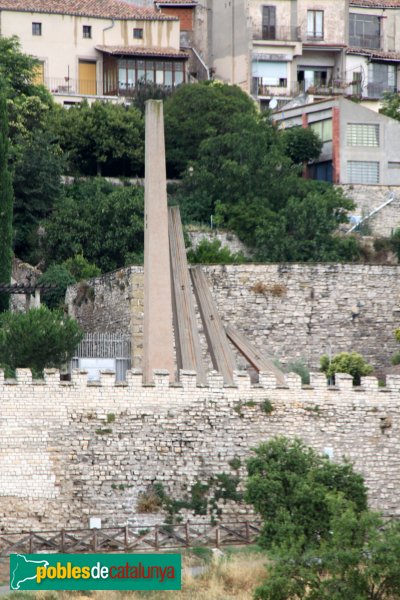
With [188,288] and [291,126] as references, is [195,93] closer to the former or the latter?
[291,126]

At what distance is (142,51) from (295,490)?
129 feet

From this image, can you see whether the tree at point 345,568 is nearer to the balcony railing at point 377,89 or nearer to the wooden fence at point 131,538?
the wooden fence at point 131,538

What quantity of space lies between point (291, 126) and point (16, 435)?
102 feet

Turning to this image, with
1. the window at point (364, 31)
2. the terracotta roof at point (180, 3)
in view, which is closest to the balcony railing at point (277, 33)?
the window at point (364, 31)

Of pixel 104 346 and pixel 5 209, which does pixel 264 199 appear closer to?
pixel 5 209

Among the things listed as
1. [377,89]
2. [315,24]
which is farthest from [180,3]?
[377,89]

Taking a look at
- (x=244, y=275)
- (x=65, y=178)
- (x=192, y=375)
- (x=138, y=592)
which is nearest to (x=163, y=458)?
(x=192, y=375)

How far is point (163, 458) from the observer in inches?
2141

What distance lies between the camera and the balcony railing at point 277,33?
295 feet

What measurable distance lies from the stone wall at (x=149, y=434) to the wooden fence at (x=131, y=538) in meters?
0.68

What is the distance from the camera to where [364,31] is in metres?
94.2

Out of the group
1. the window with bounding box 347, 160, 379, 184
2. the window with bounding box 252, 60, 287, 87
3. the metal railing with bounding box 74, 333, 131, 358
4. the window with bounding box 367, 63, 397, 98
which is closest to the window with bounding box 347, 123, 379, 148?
the window with bounding box 347, 160, 379, 184

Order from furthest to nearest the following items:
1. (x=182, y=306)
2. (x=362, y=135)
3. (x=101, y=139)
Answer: (x=101, y=139)
(x=362, y=135)
(x=182, y=306)
